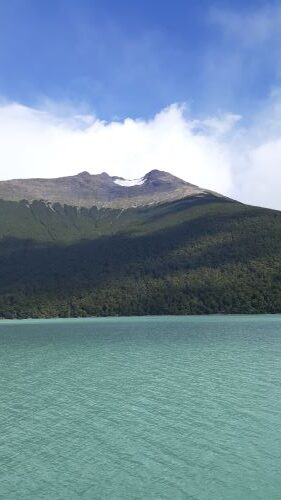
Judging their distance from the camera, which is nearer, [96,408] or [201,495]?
[201,495]

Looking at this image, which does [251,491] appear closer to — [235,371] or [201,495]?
[201,495]

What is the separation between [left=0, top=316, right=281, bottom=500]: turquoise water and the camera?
25.2 m

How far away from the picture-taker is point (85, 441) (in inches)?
1310

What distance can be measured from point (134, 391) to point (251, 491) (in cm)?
2503

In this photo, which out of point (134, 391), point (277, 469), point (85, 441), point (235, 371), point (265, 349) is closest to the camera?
point (277, 469)

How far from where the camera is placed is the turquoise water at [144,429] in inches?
994

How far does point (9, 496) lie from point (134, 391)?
2450 centimetres

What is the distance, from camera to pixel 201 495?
2353 cm

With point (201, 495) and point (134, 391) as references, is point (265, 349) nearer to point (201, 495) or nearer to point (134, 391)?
point (134, 391)

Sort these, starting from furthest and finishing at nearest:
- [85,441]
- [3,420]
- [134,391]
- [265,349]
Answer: [265,349] → [134,391] → [3,420] → [85,441]

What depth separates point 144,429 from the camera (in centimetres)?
3525

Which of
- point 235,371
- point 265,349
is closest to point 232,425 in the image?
point 235,371

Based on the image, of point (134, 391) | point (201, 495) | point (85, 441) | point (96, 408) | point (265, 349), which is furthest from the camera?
point (265, 349)

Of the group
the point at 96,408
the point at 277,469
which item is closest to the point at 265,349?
the point at 96,408
